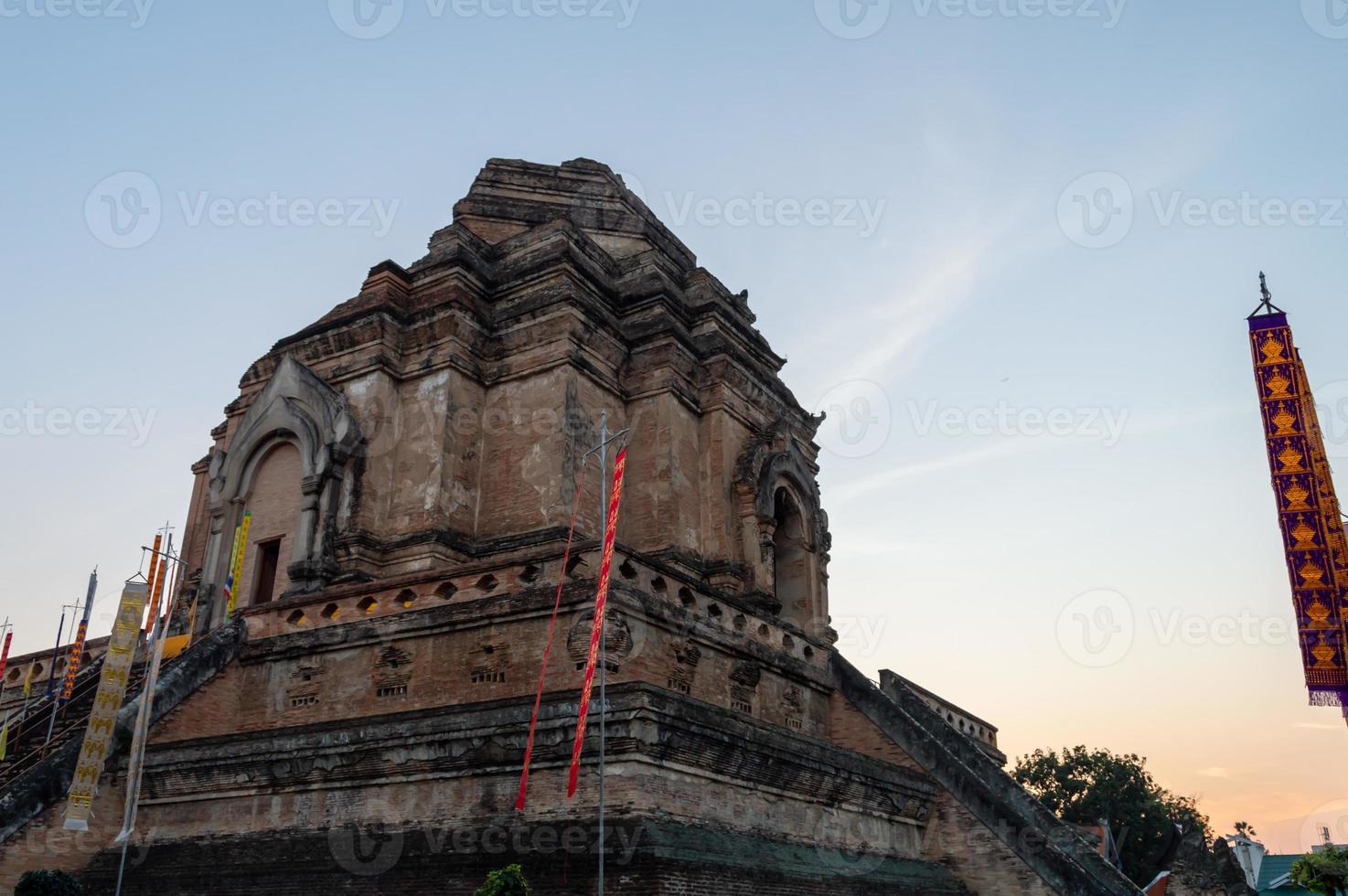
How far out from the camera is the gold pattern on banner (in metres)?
13.2

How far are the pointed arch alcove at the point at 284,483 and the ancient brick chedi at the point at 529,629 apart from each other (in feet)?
0.20

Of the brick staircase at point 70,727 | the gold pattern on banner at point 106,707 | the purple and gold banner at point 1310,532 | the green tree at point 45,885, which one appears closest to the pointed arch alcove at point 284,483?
the brick staircase at point 70,727

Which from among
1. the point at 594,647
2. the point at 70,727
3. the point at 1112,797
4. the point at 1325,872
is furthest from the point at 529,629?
the point at 1112,797

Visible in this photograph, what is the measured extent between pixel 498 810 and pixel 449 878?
819 mm

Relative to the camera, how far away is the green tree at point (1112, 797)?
4534 cm

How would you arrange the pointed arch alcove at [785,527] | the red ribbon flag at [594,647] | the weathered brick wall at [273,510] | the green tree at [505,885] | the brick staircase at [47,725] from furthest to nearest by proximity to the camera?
the pointed arch alcove at [785,527] → the weathered brick wall at [273,510] → the brick staircase at [47,725] → the red ribbon flag at [594,647] → the green tree at [505,885]

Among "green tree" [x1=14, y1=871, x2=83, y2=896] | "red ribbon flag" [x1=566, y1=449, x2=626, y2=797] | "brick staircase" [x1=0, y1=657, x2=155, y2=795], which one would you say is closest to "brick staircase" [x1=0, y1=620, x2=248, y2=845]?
"brick staircase" [x1=0, y1=657, x2=155, y2=795]

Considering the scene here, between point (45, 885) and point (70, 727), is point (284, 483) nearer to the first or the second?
point (70, 727)

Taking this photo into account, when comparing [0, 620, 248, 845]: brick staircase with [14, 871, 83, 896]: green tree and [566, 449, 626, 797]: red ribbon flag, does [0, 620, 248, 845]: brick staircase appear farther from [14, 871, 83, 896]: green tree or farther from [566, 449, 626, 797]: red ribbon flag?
[566, 449, 626, 797]: red ribbon flag

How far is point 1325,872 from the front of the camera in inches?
811

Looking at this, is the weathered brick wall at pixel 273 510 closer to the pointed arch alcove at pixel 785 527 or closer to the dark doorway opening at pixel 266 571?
the dark doorway opening at pixel 266 571

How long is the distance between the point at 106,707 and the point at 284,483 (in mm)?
6909

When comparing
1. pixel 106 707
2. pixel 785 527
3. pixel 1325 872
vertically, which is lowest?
pixel 1325 872

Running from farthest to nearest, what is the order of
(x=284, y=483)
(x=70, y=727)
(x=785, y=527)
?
(x=785, y=527), (x=284, y=483), (x=70, y=727)
